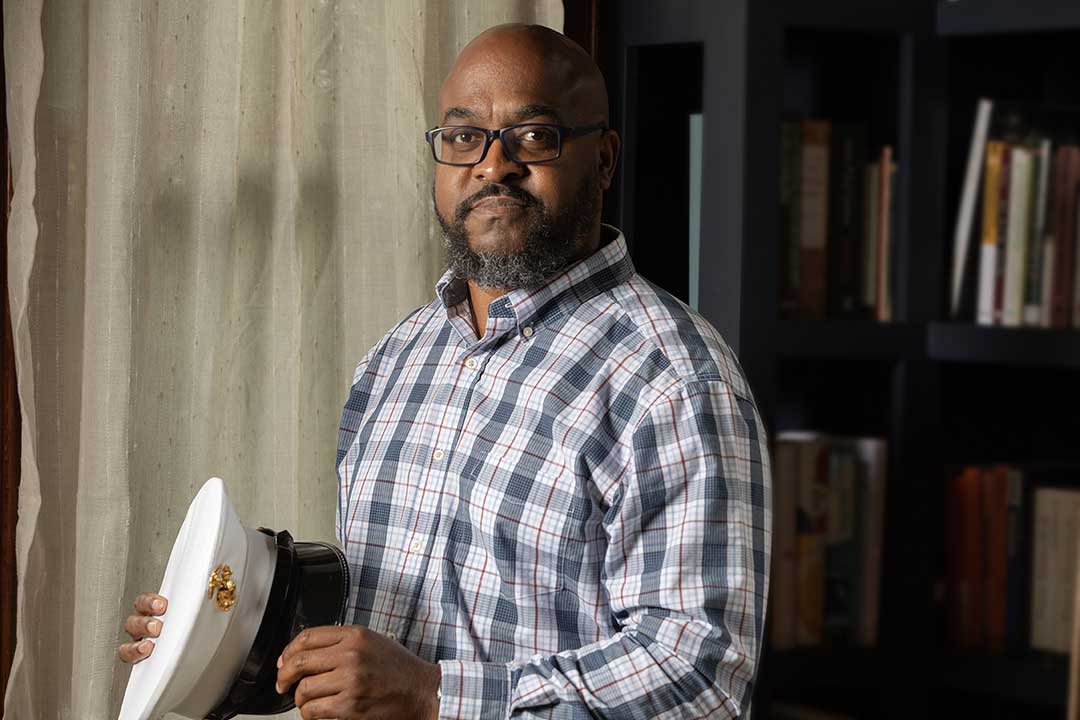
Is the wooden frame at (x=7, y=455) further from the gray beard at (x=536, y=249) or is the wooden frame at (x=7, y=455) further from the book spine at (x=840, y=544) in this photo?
the book spine at (x=840, y=544)

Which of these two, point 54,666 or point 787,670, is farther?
point 54,666

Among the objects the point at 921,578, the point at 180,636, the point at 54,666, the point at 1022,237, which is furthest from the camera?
the point at 54,666

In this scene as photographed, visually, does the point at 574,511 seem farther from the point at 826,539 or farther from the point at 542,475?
the point at 826,539

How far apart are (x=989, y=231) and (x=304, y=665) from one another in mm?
802

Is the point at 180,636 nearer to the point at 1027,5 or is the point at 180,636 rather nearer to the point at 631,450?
the point at 631,450

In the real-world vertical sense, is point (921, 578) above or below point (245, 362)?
below

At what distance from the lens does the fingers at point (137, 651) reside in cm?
115

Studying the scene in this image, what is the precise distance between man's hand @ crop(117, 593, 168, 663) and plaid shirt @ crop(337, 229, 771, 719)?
7.7 inches

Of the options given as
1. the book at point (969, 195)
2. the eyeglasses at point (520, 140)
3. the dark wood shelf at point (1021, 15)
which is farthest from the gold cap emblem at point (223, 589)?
the dark wood shelf at point (1021, 15)

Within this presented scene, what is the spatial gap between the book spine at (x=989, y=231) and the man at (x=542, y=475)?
0.98 feet

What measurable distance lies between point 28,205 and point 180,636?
63 centimetres

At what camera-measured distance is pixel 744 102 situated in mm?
1394

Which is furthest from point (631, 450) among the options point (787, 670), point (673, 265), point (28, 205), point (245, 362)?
point (28, 205)

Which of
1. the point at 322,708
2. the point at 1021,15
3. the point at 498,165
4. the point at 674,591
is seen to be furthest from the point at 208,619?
the point at 1021,15
